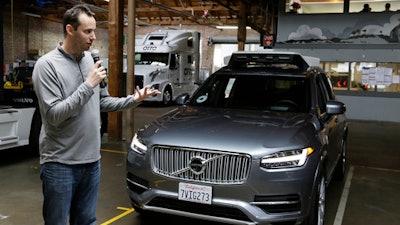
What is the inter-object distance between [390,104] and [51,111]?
1446cm

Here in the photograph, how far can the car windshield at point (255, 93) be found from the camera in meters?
4.71

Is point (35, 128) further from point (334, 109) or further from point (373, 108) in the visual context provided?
point (373, 108)

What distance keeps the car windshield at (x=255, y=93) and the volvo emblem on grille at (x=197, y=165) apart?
4.82ft

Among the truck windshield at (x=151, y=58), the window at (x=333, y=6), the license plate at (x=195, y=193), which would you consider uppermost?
the window at (x=333, y=6)

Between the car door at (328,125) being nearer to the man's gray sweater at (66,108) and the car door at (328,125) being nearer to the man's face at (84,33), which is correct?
the man's gray sweater at (66,108)

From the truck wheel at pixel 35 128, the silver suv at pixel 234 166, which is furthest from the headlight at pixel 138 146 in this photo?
the truck wheel at pixel 35 128

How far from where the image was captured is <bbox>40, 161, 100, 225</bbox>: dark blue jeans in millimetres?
2355

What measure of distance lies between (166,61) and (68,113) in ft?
51.9

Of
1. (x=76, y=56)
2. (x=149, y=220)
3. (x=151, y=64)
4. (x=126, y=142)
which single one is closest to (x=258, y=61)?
(x=149, y=220)

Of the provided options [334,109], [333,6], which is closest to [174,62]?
[333,6]

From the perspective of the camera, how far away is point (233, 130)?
3.72m

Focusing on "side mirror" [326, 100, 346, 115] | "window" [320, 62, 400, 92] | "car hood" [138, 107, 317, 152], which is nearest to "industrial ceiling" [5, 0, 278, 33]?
"window" [320, 62, 400, 92]

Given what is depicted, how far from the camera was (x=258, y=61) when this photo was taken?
5156 mm

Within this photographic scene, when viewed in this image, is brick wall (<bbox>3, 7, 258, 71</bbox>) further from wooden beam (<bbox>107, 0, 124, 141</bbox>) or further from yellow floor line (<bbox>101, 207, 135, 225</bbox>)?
yellow floor line (<bbox>101, 207, 135, 225</bbox>)
